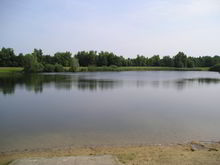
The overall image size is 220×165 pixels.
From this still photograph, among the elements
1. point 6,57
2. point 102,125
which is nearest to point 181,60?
point 6,57

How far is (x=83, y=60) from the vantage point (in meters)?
85.2

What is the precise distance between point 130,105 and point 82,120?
4430 millimetres

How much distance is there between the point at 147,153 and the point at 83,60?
3222 inches

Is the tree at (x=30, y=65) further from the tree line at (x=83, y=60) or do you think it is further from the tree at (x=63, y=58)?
the tree at (x=63, y=58)

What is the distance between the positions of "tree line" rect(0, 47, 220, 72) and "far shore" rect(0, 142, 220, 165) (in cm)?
6045

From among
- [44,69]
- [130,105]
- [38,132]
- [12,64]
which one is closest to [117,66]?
[44,69]

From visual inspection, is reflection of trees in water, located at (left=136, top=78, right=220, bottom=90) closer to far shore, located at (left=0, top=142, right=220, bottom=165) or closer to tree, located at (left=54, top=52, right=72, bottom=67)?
far shore, located at (left=0, top=142, right=220, bottom=165)

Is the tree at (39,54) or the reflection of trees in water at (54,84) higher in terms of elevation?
the tree at (39,54)

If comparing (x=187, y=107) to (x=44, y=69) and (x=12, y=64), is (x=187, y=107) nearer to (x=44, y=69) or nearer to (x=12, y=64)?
(x=44, y=69)

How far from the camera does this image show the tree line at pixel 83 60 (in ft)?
214

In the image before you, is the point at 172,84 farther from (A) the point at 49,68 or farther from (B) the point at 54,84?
(A) the point at 49,68

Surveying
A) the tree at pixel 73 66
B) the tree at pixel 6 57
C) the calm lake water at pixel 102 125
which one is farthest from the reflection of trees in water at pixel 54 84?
the tree at pixel 6 57

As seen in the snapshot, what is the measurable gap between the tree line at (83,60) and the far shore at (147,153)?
198 ft

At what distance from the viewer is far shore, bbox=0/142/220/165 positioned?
4578 millimetres
